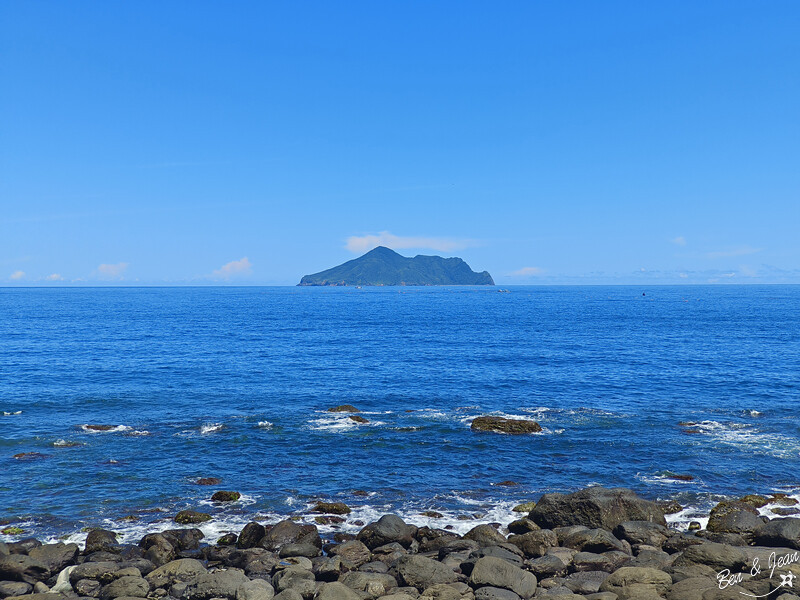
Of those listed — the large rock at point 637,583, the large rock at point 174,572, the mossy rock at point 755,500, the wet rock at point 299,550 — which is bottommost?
the mossy rock at point 755,500

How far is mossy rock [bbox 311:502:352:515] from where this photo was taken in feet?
97.0

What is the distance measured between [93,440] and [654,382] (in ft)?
177

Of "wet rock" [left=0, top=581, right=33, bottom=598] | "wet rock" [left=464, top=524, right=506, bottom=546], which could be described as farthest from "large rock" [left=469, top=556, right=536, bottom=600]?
"wet rock" [left=0, top=581, right=33, bottom=598]

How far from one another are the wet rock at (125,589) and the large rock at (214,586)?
5.32ft

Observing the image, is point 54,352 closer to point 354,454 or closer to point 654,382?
point 354,454

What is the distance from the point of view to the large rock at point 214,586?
66.3ft

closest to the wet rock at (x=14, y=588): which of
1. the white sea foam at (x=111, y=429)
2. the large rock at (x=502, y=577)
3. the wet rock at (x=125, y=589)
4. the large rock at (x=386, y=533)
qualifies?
the wet rock at (x=125, y=589)

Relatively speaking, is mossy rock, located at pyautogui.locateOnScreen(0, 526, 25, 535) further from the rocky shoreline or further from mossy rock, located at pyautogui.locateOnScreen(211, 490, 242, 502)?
mossy rock, located at pyautogui.locateOnScreen(211, 490, 242, 502)

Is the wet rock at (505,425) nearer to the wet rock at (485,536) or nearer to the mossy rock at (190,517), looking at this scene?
the wet rock at (485,536)

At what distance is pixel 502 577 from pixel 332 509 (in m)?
11.4

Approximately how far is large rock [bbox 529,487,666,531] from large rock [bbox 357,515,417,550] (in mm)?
6400

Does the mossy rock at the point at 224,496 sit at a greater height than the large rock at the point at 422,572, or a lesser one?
lesser

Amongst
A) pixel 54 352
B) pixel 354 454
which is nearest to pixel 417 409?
pixel 354 454

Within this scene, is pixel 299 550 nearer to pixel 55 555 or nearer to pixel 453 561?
pixel 453 561
